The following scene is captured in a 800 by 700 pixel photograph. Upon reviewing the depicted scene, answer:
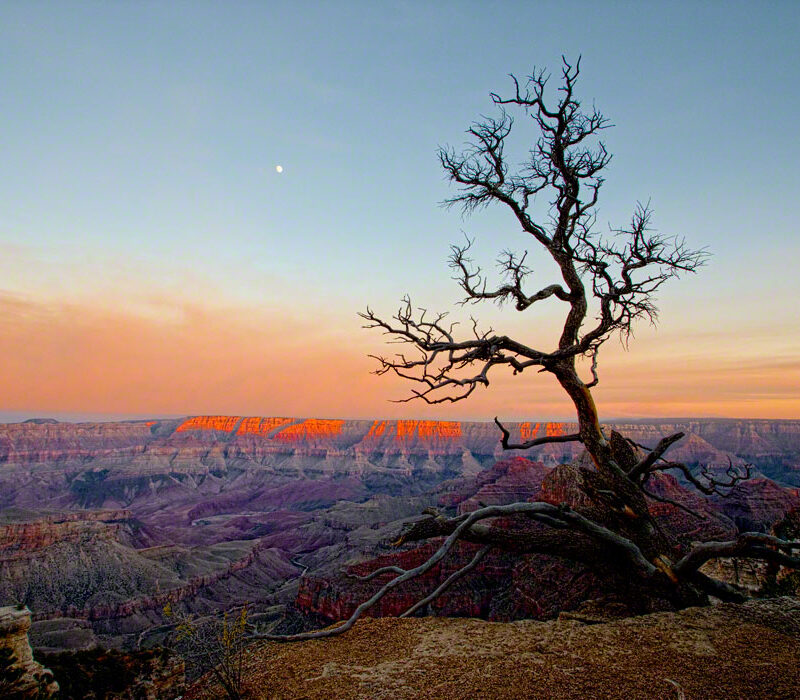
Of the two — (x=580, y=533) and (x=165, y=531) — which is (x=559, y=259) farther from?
(x=165, y=531)

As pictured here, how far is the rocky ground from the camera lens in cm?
446

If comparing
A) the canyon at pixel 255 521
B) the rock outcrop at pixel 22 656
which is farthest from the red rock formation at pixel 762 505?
the rock outcrop at pixel 22 656

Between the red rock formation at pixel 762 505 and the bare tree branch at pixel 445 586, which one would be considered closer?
the bare tree branch at pixel 445 586

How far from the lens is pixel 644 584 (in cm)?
684

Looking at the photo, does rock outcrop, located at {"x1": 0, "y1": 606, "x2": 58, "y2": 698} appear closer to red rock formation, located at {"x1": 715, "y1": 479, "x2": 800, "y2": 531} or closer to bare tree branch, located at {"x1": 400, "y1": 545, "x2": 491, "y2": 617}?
bare tree branch, located at {"x1": 400, "y1": 545, "x2": 491, "y2": 617}

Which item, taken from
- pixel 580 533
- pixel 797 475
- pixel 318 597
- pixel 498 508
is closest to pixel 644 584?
pixel 580 533

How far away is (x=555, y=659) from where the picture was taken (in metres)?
5.12

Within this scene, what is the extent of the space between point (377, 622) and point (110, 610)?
5830 centimetres

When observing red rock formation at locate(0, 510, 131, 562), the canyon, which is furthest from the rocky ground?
red rock formation at locate(0, 510, 131, 562)

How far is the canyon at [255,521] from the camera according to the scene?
38594 mm

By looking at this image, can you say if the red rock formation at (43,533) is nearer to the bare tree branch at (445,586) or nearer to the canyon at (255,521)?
the canyon at (255,521)

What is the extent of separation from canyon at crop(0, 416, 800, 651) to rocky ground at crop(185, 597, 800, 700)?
1873 millimetres

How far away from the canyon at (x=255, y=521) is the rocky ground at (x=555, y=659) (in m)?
1.87

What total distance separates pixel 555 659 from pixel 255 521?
125m
